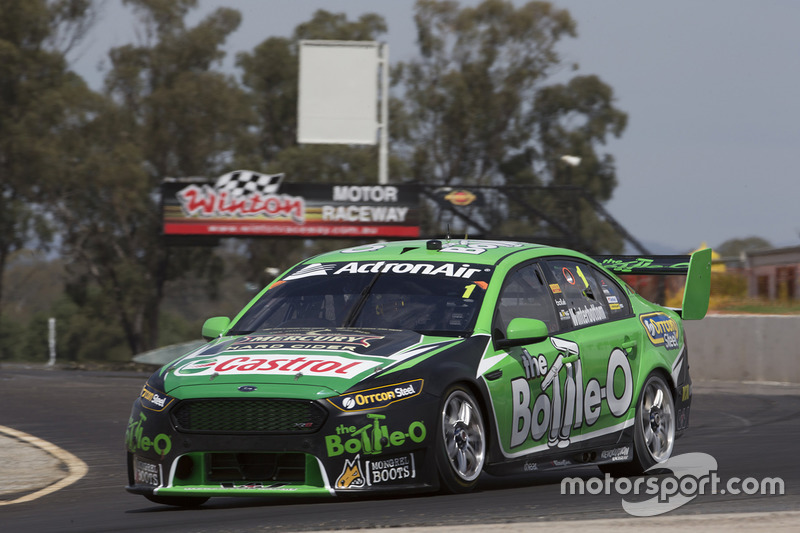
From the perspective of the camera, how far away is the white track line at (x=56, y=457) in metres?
8.31

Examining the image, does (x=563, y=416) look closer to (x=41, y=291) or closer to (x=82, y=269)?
(x=82, y=269)

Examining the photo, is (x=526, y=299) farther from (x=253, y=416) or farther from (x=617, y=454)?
(x=253, y=416)

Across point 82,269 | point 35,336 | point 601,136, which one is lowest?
point 35,336

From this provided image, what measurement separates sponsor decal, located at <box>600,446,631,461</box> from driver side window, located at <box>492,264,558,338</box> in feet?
2.87

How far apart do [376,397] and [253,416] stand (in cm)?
61

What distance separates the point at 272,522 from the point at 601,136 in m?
55.3

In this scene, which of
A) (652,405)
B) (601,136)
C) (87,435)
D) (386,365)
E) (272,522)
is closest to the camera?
(272,522)

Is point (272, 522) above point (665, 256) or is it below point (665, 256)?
below

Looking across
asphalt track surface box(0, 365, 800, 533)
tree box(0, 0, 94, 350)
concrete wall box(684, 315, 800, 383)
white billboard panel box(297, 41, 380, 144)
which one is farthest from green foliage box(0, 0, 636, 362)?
asphalt track surface box(0, 365, 800, 533)

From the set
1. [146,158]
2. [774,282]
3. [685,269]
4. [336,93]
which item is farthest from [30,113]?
[685,269]

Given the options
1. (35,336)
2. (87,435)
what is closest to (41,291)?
(35,336)

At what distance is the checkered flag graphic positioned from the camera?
32.6 metres

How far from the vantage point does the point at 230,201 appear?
108 feet

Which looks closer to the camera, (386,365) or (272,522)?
(272,522)
